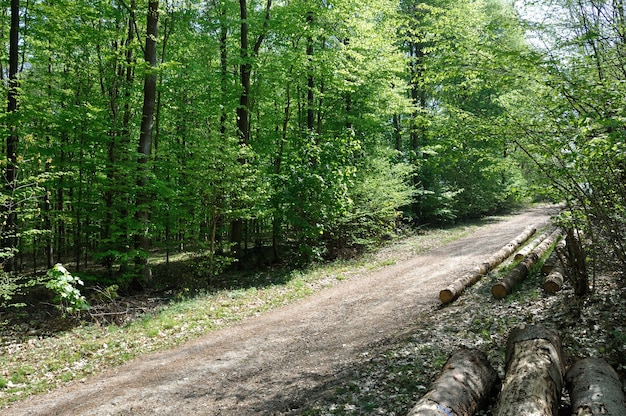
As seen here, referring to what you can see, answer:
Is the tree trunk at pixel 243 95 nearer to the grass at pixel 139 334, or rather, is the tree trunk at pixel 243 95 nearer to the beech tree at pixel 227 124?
the beech tree at pixel 227 124

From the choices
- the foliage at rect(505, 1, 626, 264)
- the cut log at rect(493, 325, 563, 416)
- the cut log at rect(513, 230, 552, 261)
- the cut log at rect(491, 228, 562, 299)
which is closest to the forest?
the foliage at rect(505, 1, 626, 264)

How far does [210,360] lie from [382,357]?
10.2 ft

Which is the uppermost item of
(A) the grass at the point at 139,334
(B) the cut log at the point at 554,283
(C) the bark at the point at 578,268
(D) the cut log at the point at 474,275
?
(C) the bark at the point at 578,268

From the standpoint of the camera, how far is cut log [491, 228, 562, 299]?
A: 8.27 metres

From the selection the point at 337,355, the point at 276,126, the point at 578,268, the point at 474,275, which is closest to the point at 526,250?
the point at 474,275

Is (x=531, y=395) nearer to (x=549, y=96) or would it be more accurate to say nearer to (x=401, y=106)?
(x=549, y=96)

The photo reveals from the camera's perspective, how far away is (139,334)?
28.2 ft

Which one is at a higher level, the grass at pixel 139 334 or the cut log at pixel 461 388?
the cut log at pixel 461 388

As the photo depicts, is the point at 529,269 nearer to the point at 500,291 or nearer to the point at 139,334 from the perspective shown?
the point at 500,291

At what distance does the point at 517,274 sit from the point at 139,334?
864 centimetres

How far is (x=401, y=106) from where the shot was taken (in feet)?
63.8

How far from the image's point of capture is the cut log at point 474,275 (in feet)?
28.6

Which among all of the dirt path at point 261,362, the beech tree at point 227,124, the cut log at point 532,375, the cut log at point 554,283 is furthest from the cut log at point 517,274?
the cut log at point 532,375

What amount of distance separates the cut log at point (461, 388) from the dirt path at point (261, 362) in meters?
1.95
